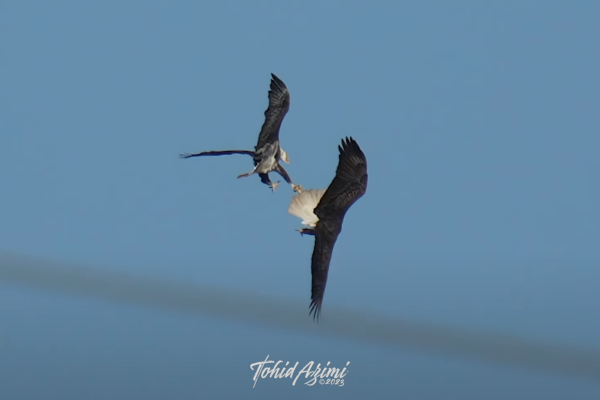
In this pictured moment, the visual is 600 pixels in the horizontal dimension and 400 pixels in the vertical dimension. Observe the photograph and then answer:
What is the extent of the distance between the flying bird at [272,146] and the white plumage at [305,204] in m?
0.83

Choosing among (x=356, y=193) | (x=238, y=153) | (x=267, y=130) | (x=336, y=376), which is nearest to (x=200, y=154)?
(x=238, y=153)

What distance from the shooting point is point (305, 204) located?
13656 mm

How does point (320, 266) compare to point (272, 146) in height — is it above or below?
below

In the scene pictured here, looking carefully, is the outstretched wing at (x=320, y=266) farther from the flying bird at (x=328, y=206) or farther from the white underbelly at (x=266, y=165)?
the white underbelly at (x=266, y=165)

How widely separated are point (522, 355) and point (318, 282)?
631cm

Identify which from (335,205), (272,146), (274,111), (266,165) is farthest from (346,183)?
(274,111)

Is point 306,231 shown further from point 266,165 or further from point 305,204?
point 266,165

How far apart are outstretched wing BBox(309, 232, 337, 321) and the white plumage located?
418 millimetres

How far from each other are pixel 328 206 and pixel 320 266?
1.14 m

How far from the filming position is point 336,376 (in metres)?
19.9

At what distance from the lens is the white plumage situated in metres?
13.5

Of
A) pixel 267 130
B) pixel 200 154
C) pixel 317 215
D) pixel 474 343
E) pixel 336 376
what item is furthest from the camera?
pixel 336 376

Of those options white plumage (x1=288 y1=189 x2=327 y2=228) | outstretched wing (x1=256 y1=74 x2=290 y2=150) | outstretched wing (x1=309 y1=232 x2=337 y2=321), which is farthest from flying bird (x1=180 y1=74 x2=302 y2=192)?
outstretched wing (x1=309 y1=232 x2=337 y2=321)

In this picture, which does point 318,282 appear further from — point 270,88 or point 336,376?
point 336,376
